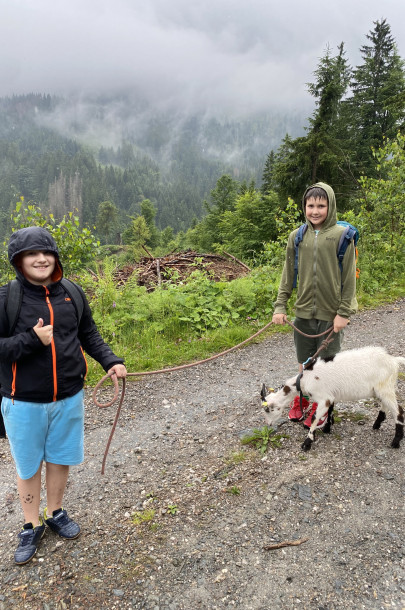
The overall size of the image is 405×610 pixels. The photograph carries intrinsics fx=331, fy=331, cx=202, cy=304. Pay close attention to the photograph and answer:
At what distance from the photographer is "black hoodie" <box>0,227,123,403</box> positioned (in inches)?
84.9

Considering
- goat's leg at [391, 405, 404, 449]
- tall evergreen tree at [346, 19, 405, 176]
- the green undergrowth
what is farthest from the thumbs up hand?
tall evergreen tree at [346, 19, 405, 176]

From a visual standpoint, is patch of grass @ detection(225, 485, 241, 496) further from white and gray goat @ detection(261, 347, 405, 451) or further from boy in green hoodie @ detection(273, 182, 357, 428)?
boy in green hoodie @ detection(273, 182, 357, 428)

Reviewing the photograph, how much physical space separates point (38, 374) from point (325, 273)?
2.72m

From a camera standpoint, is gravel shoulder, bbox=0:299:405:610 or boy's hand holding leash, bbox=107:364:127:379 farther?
boy's hand holding leash, bbox=107:364:127:379

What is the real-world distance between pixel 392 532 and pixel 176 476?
1.92 m

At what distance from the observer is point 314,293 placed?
11.4 ft

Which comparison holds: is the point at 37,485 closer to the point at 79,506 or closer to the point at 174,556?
the point at 79,506

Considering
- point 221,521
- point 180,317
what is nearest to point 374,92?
point 180,317

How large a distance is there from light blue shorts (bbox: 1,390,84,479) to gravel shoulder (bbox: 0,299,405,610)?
0.76m

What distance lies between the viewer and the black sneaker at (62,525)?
269 centimetres

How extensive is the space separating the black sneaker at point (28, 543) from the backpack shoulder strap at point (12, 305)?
1.61 metres

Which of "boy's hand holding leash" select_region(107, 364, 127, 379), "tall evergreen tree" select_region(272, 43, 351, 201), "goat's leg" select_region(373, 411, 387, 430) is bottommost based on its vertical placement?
"goat's leg" select_region(373, 411, 387, 430)

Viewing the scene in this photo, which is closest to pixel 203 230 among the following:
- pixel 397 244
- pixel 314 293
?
pixel 397 244

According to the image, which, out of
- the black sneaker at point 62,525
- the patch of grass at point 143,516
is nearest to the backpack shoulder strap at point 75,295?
the black sneaker at point 62,525
